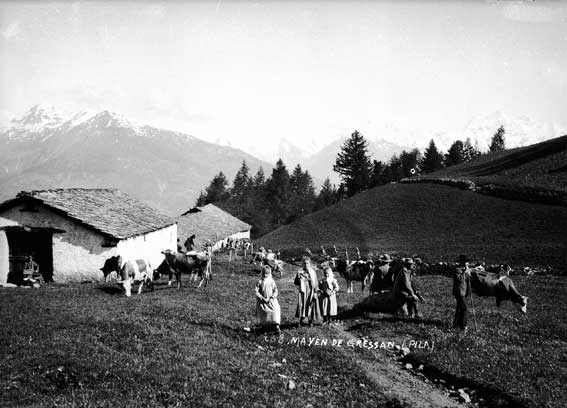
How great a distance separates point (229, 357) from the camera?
12.5 m

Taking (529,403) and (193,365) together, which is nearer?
(529,403)

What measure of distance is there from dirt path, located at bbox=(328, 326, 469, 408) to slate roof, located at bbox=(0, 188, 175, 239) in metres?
18.4

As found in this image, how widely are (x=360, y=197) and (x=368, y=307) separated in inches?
2281

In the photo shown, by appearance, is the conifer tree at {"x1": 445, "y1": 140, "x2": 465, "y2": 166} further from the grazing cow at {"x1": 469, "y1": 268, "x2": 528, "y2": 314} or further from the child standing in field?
the child standing in field

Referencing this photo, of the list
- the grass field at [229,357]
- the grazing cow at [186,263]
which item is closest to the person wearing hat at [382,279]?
the grass field at [229,357]

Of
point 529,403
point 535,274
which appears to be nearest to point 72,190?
point 529,403

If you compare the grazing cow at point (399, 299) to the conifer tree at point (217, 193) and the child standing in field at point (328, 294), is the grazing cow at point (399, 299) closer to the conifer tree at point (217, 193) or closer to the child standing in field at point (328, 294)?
the child standing in field at point (328, 294)

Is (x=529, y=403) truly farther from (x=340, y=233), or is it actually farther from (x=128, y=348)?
(x=340, y=233)

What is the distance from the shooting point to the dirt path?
10.6m

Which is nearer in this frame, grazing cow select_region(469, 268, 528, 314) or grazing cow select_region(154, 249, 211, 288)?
grazing cow select_region(469, 268, 528, 314)

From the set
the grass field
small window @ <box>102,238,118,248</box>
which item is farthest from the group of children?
small window @ <box>102,238,118,248</box>

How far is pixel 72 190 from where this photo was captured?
105ft

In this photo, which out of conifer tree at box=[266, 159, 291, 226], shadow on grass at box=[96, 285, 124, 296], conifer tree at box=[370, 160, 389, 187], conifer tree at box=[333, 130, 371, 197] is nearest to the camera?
shadow on grass at box=[96, 285, 124, 296]

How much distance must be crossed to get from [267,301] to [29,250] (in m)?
19.4
